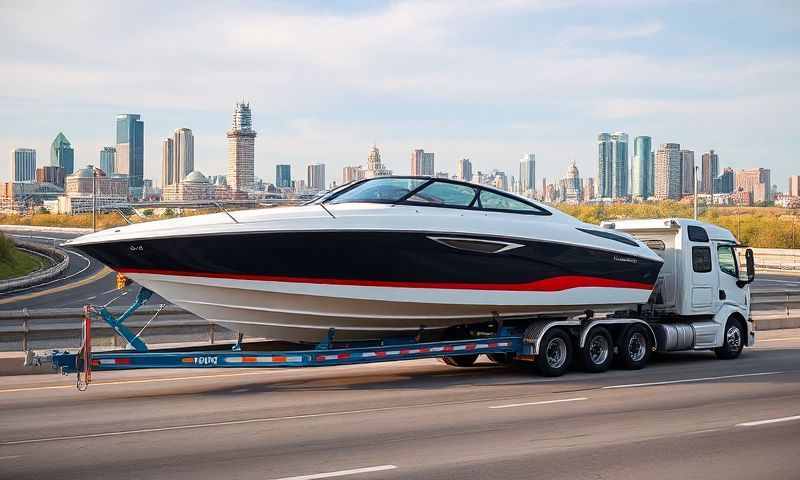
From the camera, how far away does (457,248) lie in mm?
14062

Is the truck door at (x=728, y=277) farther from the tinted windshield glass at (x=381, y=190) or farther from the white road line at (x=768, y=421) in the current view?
the tinted windshield glass at (x=381, y=190)

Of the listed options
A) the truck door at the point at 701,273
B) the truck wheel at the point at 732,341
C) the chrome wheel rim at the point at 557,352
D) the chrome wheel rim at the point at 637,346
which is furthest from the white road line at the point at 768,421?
the truck wheel at the point at 732,341

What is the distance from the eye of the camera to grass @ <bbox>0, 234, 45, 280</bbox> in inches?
2362

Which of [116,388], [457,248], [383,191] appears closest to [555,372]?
[457,248]

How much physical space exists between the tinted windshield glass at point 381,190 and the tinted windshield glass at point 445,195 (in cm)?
16

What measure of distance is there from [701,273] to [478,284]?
5783 millimetres

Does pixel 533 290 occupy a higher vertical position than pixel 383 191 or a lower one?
lower

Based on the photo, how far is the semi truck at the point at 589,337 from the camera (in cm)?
1264

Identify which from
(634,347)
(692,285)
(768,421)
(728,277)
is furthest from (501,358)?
(768,421)

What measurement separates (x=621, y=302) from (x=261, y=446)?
8.91 m

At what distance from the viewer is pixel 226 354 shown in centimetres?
1277

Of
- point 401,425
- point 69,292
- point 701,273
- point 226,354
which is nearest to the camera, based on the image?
point 401,425

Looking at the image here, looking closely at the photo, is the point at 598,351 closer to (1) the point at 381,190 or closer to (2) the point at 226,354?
(1) the point at 381,190

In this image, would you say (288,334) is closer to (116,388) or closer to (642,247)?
(116,388)
